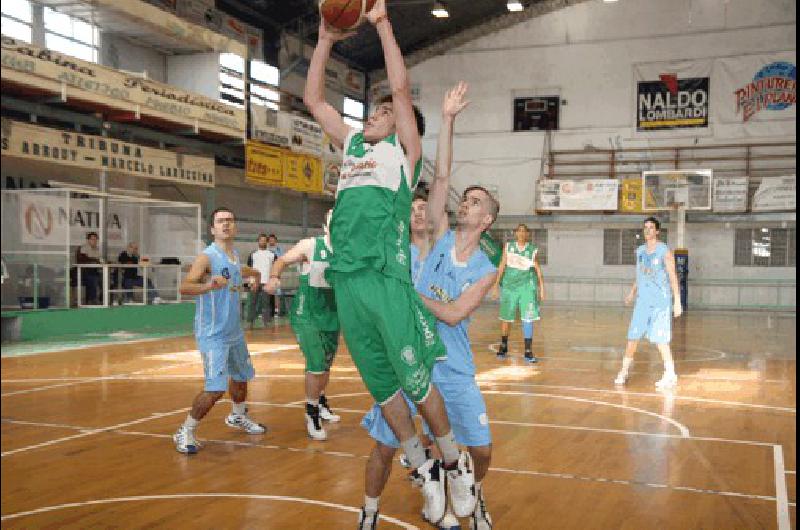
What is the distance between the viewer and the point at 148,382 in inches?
339

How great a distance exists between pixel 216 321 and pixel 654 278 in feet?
17.1

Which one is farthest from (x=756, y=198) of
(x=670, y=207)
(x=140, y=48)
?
(x=140, y=48)

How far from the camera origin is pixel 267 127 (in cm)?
2008

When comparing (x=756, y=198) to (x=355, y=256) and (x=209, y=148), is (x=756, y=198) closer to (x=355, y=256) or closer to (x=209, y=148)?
(x=209, y=148)

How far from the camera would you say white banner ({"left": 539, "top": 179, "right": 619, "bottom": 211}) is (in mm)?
23781

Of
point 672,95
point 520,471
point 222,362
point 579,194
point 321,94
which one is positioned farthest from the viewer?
point 672,95

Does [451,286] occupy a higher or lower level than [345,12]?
lower

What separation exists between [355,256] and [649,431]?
4.04 meters

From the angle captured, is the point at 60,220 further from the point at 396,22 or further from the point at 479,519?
the point at 396,22

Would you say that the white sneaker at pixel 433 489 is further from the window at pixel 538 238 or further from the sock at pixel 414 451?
the window at pixel 538 238

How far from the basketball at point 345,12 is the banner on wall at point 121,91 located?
33.6 feet

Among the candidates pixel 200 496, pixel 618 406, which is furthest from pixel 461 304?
pixel 618 406

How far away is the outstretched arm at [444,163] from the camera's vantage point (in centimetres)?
356

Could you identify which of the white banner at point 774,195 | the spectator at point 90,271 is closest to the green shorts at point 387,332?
the spectator at point 90,271
